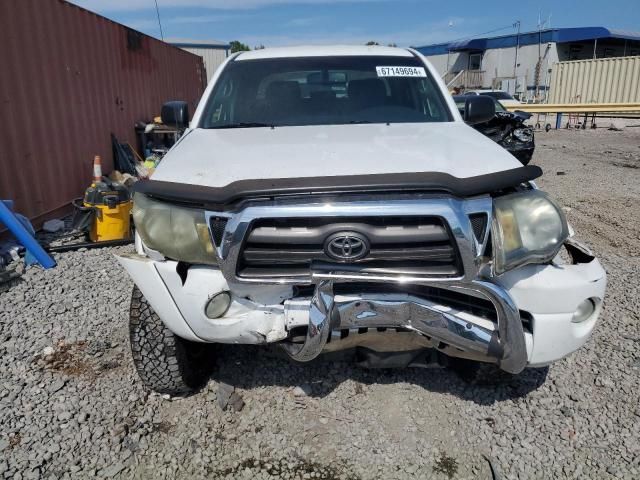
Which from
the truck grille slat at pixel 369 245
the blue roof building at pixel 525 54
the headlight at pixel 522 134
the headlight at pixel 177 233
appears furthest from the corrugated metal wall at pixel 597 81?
the headlight at pixel 177 233

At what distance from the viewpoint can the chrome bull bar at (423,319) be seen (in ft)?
6.43

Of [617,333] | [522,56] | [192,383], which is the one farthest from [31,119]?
[522,56]

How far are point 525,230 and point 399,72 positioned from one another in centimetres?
191

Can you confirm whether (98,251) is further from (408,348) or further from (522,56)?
(522,56)

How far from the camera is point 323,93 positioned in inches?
136

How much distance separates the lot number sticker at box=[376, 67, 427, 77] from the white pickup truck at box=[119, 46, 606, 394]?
4.40 ft

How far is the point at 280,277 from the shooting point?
202 centimetres

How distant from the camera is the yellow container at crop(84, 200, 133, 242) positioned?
16.9 feet

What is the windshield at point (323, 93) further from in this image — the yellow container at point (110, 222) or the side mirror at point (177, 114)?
the yellow container at point (110, 222)

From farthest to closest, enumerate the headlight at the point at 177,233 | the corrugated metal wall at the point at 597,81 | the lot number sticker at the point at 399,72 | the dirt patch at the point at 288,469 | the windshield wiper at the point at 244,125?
the corrugated metal wall at the point at 597,81 < the lot number sticker at the point at 399,72 < the windshield wiper at the point at 244,125 < the dirt patch at the point at 288,469 < the headlight at the point at 177,233

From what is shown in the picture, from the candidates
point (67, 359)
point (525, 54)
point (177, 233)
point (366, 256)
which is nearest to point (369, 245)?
point (366, 256)

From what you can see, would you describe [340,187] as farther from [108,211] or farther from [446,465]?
[108,211]

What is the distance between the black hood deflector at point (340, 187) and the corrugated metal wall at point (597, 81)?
24976 millimetres

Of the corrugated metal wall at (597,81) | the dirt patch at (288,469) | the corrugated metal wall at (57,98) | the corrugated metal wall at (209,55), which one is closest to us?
the dirt patch at (288,469)
